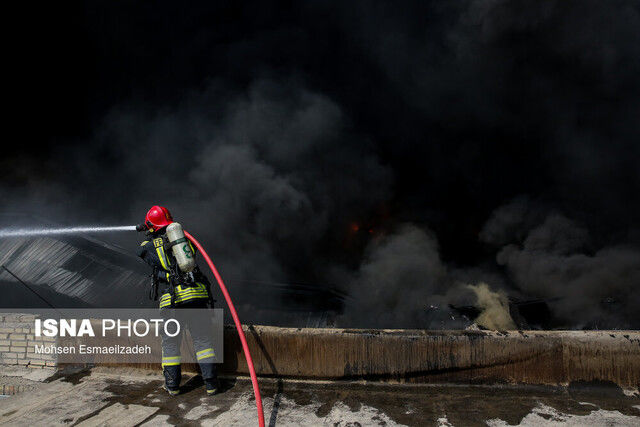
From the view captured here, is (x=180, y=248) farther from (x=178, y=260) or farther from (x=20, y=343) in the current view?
(x=20, y=343)

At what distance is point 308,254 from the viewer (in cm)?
996

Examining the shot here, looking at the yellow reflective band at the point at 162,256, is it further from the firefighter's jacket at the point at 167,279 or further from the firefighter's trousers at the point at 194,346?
the firefighter's trousers at the point at 194,346

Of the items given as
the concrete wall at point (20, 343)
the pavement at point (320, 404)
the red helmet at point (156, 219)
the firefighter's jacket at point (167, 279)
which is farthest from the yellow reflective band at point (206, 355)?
the concrete wall at point (20, 343)

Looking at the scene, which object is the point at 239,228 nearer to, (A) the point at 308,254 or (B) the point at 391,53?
(A) the point at 308,254

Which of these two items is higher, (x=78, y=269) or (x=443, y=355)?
(x=78, y=269)

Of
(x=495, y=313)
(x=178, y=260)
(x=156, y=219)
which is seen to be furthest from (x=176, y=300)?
(x=495, y=313)

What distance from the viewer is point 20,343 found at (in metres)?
3.35

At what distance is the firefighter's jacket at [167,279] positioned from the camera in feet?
9.84

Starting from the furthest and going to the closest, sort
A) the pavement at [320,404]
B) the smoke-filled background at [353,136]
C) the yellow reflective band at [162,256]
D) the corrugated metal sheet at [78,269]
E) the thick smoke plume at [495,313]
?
the smoke-filled background at [353,136], the thick smoke plume at [495,313], the corrugated metal sheet at [78,269], the yellow reflective band at [162,256], the pavement at [320,404]

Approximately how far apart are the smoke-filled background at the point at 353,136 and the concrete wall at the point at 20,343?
4057 mm

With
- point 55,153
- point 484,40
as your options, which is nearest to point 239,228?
point 55,153

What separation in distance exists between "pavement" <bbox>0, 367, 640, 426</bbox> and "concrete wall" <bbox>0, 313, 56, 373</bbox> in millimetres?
301

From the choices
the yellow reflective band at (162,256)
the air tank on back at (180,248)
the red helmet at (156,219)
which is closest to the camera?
the air tank on back at (180,248)

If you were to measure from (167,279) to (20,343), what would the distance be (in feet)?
4.89
